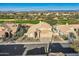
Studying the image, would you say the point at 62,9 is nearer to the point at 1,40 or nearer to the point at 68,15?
the point at 68,15

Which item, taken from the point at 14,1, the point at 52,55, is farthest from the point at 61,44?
the point at 14,1

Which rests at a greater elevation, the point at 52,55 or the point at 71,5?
the point at 71,5

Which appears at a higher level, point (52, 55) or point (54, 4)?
point (54, 4)

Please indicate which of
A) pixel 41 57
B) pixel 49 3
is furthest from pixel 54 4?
pixel 41 57

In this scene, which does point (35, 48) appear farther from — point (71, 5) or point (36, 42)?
point (71, 5)

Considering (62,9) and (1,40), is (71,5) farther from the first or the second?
(1,40)
